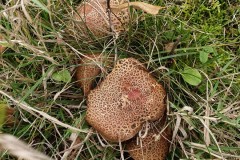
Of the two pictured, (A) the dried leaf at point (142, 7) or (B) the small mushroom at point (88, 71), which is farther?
(B) the small mushroom at point (88, 71)

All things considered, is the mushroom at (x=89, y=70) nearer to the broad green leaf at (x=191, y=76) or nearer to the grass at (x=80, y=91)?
the grass at (x=80, y=91)

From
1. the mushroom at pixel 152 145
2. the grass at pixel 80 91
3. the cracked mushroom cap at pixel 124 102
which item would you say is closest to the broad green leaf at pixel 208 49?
the grass at pixel 80 91

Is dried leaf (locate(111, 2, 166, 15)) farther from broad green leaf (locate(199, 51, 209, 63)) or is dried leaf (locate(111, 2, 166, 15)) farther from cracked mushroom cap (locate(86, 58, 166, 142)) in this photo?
broad green leaf (locate(199, 51, 209, 63))

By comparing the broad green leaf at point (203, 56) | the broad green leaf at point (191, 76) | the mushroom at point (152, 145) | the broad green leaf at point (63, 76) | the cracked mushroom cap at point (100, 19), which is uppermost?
the cracked mushroom cap at point (100, 19)

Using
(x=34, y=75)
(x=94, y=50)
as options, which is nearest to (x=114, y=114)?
(x=94, y=50)

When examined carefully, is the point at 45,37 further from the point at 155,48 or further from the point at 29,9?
the point at 155,48

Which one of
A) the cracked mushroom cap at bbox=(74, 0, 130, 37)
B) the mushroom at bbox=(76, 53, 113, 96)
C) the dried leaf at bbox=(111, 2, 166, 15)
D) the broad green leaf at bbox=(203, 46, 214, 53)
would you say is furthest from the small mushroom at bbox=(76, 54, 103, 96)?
the broad green leaf at bbox=(203, 46, 214, 53)
